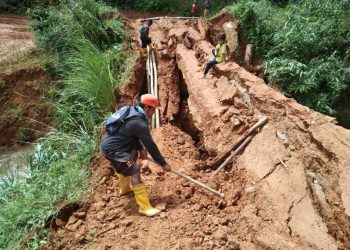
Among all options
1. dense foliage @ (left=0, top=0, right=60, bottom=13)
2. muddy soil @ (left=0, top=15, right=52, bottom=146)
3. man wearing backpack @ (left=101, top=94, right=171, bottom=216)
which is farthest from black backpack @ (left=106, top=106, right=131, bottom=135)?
dense foliage @ (left=0, top=0, right=60, bottom=13)

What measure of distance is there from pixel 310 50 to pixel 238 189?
4.67 m

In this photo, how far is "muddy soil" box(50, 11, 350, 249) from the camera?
3479 millimetres

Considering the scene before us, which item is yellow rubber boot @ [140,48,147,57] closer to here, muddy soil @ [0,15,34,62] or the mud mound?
the mud mound

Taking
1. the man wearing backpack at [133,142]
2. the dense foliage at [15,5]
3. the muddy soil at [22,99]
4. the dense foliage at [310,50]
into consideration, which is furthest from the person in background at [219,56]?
the dense foliage at [15,5]

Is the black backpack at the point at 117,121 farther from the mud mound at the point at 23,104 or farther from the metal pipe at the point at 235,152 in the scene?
the mud mound at the point at 23,104

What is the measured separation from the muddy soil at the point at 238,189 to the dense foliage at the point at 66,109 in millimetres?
291

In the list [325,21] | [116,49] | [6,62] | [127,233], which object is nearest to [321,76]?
[325,21]

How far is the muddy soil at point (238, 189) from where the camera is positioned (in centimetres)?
348

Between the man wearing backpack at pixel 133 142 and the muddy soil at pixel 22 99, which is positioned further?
the muddy soil at pixel 22 99

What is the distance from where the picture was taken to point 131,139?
3.96 metres

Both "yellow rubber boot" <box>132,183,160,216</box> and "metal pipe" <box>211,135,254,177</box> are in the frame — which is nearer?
"yellow rubber boot" <box>132,183,160,216</box>

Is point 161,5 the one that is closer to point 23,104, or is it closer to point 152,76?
point 23,104

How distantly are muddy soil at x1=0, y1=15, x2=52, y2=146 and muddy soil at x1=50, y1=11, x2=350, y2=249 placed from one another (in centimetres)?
393

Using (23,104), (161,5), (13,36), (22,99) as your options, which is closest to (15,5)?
(13,36)
